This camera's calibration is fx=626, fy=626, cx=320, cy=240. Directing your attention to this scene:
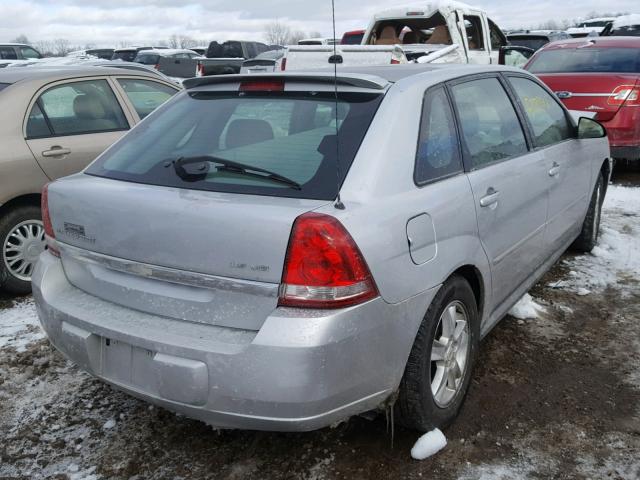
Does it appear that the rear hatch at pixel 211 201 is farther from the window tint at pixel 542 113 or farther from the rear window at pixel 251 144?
the window tint at pixel 542 113

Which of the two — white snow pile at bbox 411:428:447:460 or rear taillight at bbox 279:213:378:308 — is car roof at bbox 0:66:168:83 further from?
white snow pile at bbox 411:428:447:460

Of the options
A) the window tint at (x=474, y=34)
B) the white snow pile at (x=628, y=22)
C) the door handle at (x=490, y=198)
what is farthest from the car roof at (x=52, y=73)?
the white snow pile at (x=628, y=22)

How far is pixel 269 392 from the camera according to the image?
213cm

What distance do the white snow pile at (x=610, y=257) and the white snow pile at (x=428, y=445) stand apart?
2.27m

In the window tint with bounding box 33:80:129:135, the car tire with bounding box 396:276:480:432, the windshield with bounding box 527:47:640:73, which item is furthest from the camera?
the windshield with bounding box 527:47:640:73

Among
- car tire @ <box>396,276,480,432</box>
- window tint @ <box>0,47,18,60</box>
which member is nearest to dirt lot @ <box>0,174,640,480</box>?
car tire @ <box>396,276,480,432</box>

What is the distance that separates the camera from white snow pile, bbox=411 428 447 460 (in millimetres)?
2655

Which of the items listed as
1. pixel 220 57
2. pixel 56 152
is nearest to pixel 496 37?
pixel 56 152

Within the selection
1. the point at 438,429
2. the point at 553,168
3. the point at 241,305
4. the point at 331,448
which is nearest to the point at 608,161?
the point at 553,168

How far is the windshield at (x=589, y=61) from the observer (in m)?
7.98

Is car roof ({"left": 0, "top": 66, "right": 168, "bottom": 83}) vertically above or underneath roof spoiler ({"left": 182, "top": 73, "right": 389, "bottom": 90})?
underneath

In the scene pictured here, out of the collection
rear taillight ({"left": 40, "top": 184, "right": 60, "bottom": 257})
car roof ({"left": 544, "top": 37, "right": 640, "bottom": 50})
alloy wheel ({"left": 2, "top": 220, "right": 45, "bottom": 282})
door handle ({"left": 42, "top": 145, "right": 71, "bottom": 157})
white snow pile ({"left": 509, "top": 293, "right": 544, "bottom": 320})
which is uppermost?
car roof ({"left": 544, "top": 37, "right": 640, "bottom": 50})

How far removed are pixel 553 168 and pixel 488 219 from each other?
113 cm

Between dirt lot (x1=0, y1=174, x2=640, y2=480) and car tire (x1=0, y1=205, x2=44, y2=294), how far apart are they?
78cm
